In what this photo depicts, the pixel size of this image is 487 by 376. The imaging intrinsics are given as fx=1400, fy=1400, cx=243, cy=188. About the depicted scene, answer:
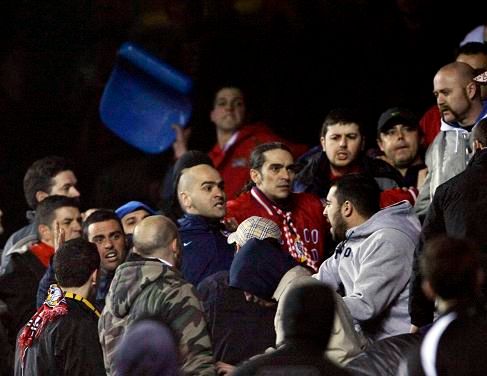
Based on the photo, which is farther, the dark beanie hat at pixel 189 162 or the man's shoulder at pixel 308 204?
the dark beanie hat at pixel 189 162

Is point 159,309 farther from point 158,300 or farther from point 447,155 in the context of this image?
point 447,155

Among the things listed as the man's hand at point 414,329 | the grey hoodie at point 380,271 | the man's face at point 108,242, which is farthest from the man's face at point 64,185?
the man's hand at point 414,329

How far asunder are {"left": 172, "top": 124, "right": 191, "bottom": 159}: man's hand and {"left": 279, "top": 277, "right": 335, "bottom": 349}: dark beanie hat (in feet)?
20.9

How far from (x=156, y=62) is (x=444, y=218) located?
202 inches

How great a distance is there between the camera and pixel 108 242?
31.1ft

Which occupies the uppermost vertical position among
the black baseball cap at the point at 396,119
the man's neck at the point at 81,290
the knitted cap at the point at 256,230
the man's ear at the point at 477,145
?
the black baseball cap at the point at 396,119

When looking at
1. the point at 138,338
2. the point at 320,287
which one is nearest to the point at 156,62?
the point at 138,338

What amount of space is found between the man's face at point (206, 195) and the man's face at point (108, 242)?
58cm

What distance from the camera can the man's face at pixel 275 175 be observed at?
30.6 feet

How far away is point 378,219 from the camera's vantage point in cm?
793

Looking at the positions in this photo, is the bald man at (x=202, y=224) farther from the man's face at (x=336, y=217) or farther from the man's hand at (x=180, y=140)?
the man's hand at (x=180, y=140)

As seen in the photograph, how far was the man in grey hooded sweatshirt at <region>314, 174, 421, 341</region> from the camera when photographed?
773cm

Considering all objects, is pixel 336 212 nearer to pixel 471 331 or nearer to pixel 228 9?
pixel 471 331

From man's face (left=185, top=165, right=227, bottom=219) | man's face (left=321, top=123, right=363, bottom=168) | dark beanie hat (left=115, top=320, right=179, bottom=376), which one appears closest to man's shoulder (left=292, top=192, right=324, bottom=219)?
man's face (left=321, top=123, right=363, bottom=168)
